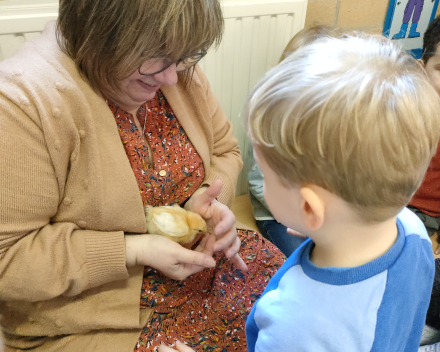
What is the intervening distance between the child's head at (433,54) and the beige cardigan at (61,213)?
3.83 ft

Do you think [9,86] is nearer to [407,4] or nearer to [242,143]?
[242,143]

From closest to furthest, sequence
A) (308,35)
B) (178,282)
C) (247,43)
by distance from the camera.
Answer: (178,282) → (308,35) → (247,43)

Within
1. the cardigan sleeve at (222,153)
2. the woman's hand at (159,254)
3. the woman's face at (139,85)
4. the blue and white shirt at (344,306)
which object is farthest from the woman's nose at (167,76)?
the blue and white shirt at (344,306)

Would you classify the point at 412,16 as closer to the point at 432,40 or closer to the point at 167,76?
the point at 432,40

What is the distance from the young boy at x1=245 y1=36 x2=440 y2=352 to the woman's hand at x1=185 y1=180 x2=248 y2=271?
0.31 m

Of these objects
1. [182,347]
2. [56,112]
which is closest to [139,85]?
[56,112]

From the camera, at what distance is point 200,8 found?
27.7 inches

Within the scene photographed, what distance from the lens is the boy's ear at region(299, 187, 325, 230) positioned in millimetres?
513

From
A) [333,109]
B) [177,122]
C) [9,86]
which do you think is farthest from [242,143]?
[333,109]

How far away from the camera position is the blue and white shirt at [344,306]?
52 cm

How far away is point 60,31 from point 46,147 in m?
0.25

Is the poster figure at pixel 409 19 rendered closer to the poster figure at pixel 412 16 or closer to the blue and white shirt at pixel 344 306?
the poster figure at pixel 412 16

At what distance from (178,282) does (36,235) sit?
354 millimetres

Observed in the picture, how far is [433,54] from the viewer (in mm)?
1382
